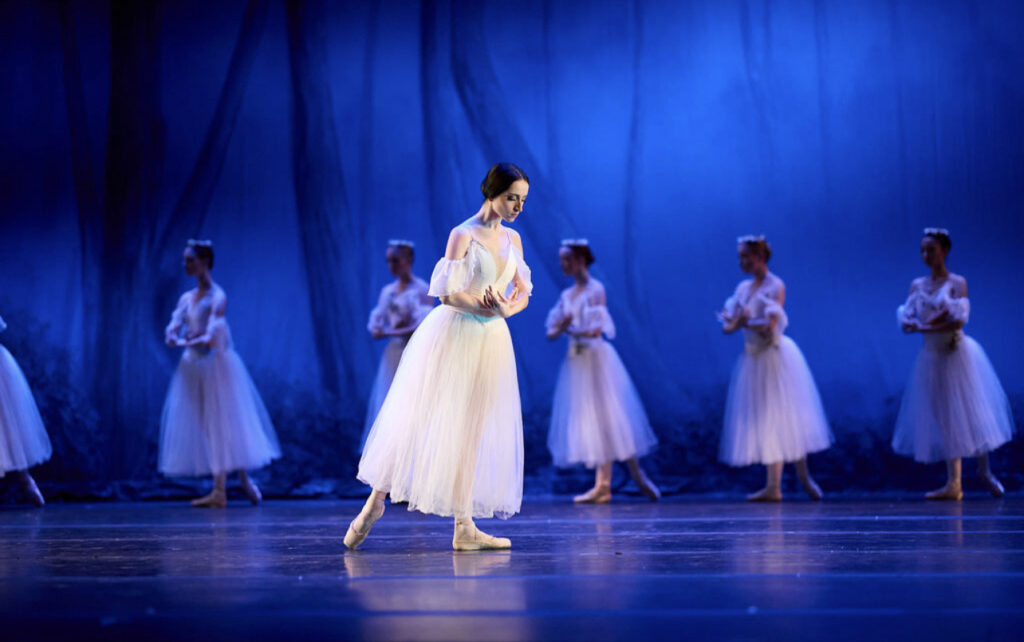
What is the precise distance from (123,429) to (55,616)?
5340mm

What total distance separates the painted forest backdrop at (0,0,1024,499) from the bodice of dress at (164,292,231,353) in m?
0.90

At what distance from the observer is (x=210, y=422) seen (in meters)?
6.12

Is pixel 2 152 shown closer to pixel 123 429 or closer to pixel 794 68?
pixel 123 429

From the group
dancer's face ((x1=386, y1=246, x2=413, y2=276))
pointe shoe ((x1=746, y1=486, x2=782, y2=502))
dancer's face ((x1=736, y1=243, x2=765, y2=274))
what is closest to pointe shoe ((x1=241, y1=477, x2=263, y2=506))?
dancer's face ((x1=386, y1=246, x2=413, y2=276))

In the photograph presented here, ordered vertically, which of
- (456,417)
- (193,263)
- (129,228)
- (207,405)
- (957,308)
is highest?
(129,228)

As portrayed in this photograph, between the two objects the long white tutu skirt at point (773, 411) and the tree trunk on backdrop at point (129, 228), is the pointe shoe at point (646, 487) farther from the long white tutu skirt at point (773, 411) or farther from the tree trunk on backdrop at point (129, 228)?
the tree trunk on backdrop at point (129, 228)

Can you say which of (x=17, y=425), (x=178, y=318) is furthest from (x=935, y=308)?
(x=17, y=425)

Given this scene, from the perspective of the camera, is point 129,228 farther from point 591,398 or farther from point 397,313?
point 591,398

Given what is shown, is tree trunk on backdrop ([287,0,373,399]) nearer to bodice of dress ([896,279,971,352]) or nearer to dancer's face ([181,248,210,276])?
dancer's face ([181,248,210,276])

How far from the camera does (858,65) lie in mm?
6660

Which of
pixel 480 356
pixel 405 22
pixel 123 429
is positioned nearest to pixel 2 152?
pixel 123 429

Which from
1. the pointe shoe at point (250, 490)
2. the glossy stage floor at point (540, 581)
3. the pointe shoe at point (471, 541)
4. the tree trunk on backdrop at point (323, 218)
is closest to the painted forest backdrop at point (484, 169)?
the tree trunk on backdrop at point (323, 218)

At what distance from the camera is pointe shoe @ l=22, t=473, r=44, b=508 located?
6.27 m

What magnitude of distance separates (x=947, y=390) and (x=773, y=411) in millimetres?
905
